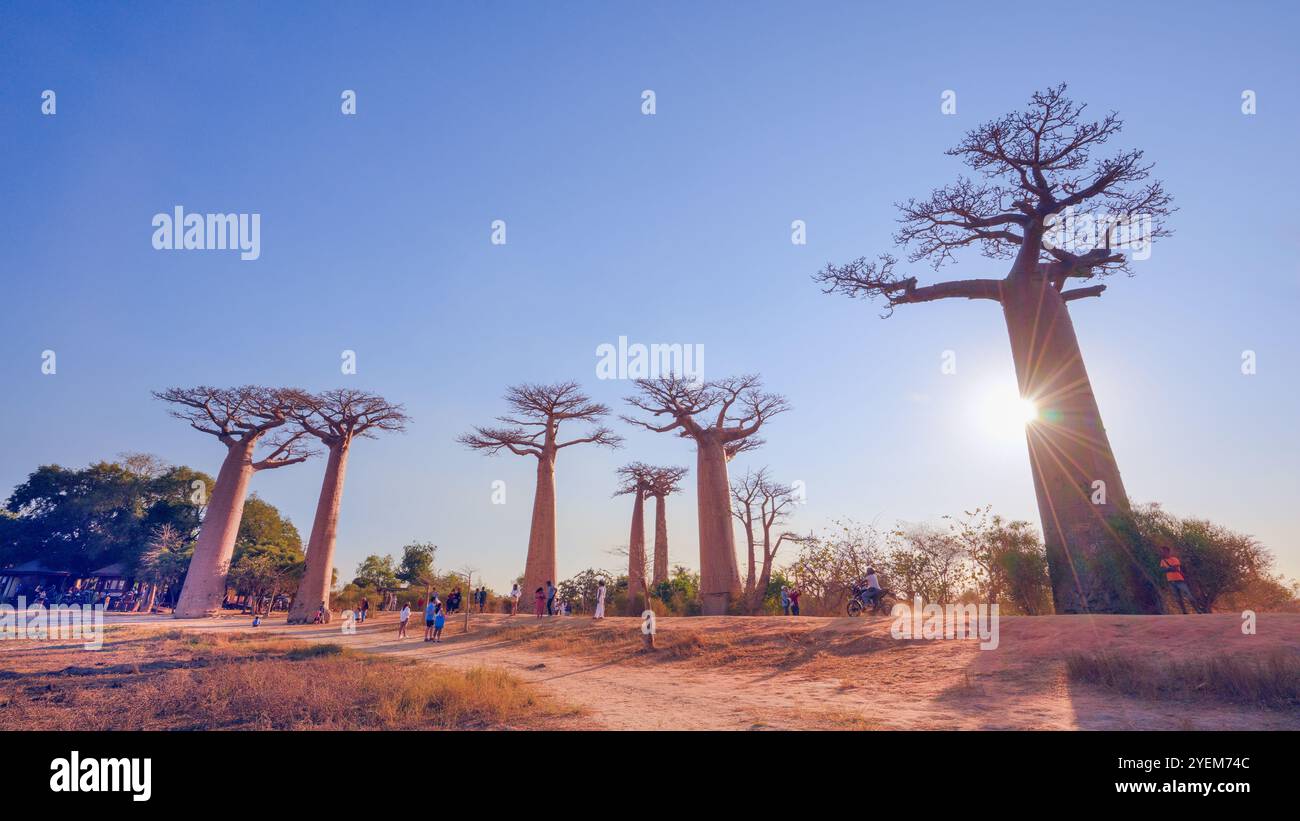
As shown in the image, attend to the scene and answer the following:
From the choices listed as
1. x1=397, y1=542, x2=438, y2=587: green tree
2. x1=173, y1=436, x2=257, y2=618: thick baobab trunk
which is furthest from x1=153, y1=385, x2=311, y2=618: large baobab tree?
x1=397, y1=542, x2=438, y2=587: green tree

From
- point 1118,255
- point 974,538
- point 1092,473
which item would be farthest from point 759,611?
point 1118,255

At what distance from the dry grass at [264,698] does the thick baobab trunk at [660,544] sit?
2126cm

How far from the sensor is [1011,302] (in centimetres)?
1470

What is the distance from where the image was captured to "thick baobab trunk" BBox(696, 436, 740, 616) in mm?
23500

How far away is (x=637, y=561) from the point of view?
30.1m

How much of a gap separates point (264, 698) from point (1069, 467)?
14.7 meters

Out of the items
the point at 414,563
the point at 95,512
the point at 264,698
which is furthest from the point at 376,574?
the point at 264,698

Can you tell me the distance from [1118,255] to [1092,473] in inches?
226

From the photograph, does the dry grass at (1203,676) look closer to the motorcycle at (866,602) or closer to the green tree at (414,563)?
the motorcycle at (866,602)

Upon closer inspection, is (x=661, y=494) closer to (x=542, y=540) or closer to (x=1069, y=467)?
(x=542, y=540)

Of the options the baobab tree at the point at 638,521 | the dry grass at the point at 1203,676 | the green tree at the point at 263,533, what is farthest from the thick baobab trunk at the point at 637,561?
the green tree at the point at 263,533

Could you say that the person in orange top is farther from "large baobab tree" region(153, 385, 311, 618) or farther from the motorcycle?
"large baobab tree" region(153, 385, 311, 618)
